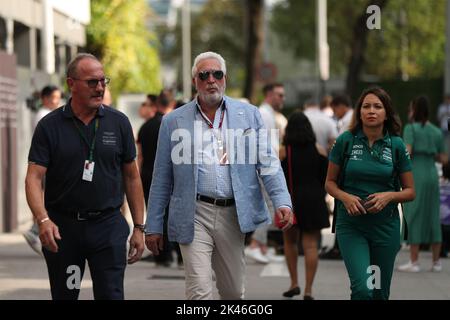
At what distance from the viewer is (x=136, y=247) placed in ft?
25.2

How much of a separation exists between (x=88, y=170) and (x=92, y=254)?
48 cm

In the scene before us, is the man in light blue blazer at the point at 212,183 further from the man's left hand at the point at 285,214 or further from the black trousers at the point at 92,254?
the black trousers at the point at 92,254

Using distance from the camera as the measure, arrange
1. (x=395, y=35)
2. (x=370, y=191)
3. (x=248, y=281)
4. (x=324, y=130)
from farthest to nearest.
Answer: (x=395, y=35), (x=324, y=130), (x=248, y=281), (x=370, y=191)

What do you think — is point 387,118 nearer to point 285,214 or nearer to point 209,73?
point 285,214

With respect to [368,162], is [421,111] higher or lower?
higher

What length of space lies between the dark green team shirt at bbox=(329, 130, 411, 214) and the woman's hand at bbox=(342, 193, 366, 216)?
0.49ft

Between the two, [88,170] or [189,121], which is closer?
[88,170]

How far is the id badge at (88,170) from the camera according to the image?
7.45m

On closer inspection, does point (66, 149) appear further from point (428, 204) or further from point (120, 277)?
point (428, 204)

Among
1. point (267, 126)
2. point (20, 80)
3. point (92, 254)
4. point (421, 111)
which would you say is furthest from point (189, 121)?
point (20, 80)

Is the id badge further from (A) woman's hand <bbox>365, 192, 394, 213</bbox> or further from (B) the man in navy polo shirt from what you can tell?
(A) woman's hand <bbox>365, 192, 394, 213</bbox>

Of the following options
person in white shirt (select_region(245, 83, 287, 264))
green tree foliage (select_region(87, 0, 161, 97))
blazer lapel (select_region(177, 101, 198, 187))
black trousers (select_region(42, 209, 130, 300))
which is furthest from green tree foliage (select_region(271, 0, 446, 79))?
black trousers (select_region(42, 209, 130, 300))

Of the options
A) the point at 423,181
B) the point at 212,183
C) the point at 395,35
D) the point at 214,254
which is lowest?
the point at 214,254
